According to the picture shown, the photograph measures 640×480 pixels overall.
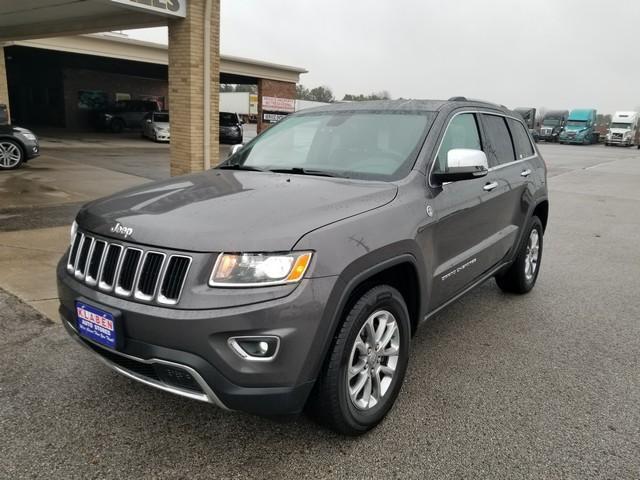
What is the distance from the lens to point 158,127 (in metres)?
26.0

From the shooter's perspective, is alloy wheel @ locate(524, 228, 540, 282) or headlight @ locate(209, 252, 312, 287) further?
alloy wheel @ locate(524, 228, 540, 282)

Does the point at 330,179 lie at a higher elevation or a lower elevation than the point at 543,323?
higher

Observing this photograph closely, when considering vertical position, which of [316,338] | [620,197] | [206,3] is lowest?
[620,197]

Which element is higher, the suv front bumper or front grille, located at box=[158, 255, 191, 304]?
front grille, located at box=[158, 255, 191, 304]

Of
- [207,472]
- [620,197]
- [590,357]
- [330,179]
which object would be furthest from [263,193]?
[620,197]

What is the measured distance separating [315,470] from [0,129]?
1288cm

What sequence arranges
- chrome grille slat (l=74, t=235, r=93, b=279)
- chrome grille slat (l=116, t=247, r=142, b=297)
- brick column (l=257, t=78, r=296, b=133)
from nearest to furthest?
chrome grille slat (l=116, t=247, r=142, b=297), chrome grille slat (l=74, t=235, r=93, b=279), brick column (l=257, t=78, r=296, b=133)

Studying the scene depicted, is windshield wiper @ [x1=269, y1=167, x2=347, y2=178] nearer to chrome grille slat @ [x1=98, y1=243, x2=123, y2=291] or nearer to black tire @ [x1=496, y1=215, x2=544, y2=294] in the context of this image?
chrome grille slat @ [x1=98, y1=243, x2=123, y2=291]

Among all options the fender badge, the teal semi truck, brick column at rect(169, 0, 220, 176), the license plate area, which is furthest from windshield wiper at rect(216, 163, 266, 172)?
the teal semi truck

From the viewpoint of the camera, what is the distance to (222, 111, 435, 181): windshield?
3.33 metres

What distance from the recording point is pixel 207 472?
2480 millimetres

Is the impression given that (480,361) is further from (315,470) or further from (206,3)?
(206,3)

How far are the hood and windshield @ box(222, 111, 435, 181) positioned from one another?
0.82 feet

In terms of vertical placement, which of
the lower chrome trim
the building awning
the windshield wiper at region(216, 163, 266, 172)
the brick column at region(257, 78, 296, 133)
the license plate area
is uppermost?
the building awning
